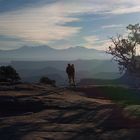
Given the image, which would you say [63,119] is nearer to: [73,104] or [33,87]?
[73,104]

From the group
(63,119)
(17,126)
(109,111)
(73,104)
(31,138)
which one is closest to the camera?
(31,138)

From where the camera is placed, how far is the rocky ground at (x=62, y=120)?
21.8 m

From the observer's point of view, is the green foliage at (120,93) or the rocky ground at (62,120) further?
the green foliage at (120,93)

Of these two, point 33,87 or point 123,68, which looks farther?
point 123,68

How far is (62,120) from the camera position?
25859mm

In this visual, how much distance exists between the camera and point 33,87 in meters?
43.8

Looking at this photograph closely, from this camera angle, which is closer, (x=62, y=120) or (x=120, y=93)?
(x=62, y=120)

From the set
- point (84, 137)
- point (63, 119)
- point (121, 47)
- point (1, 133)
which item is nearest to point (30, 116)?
point (63, 119)

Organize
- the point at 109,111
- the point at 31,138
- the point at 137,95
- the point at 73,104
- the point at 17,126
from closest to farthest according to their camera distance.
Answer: the point at 31,138, the point at 17,126, the point at 109,111, the point at 73,104, the point at 137,95

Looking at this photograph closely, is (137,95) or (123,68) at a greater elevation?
(123,68)

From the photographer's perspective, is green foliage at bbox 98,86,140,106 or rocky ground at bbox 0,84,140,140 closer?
rocky ground at bbox 0,84,140,140

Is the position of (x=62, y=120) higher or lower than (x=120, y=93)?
lower

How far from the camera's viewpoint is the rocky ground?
21.8 m

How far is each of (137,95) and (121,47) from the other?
595cm
